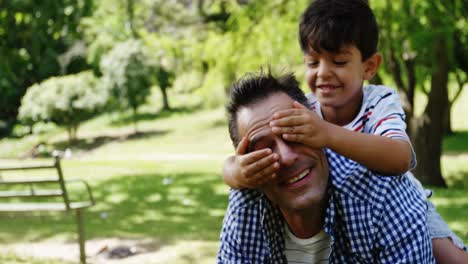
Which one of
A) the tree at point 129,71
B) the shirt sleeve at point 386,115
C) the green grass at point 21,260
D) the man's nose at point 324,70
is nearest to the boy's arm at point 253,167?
the shirt sleeve at point 386,115

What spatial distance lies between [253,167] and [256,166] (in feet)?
0.05

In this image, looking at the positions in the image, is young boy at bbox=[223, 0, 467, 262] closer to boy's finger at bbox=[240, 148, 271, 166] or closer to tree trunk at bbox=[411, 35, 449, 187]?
boy's finger at bbox=[240, 148, 271, 166]

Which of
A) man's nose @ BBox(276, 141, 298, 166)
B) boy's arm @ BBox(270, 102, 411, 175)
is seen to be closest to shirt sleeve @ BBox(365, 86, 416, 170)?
boy's arm @ BBox(270, 102, 411, 175)

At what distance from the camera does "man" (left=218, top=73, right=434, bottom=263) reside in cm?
236

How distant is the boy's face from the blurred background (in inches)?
23.5

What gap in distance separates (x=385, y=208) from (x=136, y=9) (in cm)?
3384

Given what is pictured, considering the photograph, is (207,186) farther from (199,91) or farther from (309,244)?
(309,244)

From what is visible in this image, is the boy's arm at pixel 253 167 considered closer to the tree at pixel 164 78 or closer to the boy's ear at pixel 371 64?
the boy's ear at pixel 371 64

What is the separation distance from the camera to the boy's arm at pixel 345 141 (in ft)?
7.36

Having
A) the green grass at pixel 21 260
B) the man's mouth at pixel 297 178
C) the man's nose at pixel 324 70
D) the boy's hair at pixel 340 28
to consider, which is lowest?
the green grass at pixel 21 260

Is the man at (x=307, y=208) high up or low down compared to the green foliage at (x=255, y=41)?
up

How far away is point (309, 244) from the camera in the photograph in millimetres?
2555

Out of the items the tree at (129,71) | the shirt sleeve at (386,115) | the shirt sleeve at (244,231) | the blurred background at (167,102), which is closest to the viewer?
the shirt sleeve at (244,231)

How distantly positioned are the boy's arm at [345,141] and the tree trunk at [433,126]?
11317 mm
